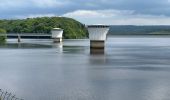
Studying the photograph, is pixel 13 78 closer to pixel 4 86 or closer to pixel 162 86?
pixel 4 86

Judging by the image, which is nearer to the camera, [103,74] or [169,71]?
[103,74]

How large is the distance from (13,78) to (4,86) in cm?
908

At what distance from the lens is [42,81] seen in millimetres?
57531

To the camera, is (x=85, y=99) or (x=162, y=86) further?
(x=162, y=86)

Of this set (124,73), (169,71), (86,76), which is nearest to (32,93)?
(86,76)

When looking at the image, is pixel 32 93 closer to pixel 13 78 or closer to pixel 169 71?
pixel 13 78

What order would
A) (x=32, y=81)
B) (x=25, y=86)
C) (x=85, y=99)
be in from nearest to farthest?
(x=85, y=99) < (x=25, y=86) < (x=32, y=81)

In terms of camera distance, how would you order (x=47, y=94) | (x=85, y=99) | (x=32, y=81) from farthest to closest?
1. (x=32, y=81)
2. (x=47, y=94)
3. (x=85, y=99)

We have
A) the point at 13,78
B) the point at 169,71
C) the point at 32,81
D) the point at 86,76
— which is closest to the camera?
the point at 32,81

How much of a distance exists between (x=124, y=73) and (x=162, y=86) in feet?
52.8

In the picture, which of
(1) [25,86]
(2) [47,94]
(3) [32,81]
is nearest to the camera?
(2) [47,94]

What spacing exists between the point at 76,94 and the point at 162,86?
45.2 feet

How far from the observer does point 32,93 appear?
46.0 meters

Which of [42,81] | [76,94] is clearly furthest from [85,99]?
[42,81]
